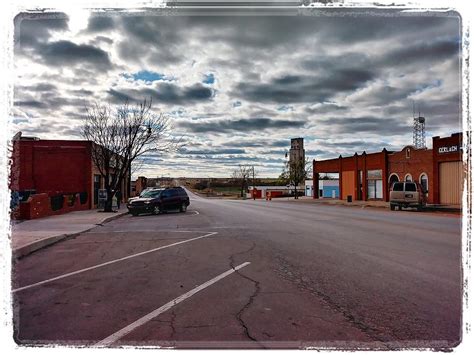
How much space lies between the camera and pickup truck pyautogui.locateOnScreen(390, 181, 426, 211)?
29447 mm

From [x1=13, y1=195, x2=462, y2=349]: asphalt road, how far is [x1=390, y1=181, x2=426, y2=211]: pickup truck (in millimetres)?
19468

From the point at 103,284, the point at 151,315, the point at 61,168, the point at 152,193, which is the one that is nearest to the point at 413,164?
the point at 152,193

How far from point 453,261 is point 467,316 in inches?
251

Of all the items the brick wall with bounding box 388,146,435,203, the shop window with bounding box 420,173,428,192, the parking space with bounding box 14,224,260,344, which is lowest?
the parking space with bounding box 14,224,260,344

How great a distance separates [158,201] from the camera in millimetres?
26828

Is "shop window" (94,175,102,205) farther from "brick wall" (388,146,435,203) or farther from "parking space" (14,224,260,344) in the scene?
"brick wall" (388,146,435,203)

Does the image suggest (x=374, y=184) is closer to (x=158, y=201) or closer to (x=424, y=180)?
(x=424, y=180)

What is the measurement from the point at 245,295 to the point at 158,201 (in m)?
21.6

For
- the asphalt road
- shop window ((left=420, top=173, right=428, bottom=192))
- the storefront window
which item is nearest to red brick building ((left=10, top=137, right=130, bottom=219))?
the asphalt road

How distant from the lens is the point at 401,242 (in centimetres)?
1141

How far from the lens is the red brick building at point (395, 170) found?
35375mm

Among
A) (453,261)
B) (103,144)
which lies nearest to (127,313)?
(453,261)

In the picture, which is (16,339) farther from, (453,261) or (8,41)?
(453,261)

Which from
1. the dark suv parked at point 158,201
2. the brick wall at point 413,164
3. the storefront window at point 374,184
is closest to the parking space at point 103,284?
the dark suv parked at point 158,201
